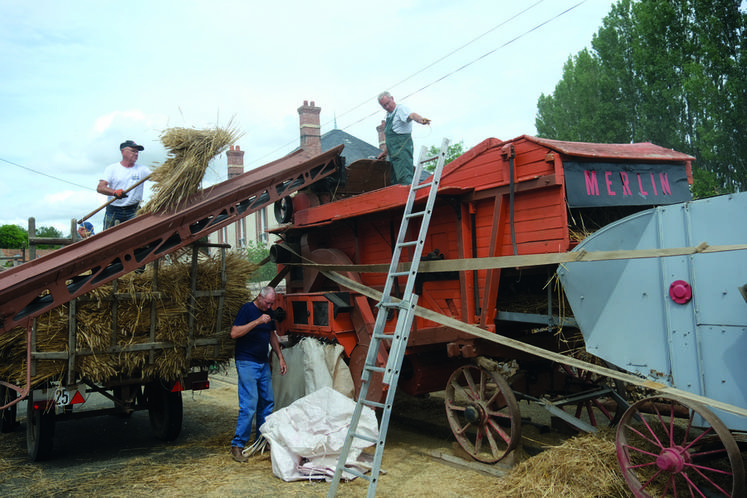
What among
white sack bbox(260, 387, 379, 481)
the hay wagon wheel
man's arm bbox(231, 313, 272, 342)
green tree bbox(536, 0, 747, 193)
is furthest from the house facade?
the hay wagon wheel

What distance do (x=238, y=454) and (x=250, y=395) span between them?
1.99 feet

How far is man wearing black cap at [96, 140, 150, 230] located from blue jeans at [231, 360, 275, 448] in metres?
2.35

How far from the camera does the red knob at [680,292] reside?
374 cm

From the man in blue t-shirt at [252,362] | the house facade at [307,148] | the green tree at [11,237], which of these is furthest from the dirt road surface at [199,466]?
the green tree at [11,237]

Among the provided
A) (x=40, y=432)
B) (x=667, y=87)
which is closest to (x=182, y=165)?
(x=40, y=432)

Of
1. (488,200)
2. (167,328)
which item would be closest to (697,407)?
(488,200)

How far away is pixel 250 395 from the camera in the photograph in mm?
6051

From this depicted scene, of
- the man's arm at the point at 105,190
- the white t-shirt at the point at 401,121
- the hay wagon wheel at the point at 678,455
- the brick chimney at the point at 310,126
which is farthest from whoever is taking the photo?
the brick chimney at the point at 310,126

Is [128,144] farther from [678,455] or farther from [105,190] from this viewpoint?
[678,455]

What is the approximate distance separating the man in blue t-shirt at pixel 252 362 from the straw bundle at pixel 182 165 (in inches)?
55.0

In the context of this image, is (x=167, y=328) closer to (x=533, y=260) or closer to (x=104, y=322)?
(x=104, y=322)

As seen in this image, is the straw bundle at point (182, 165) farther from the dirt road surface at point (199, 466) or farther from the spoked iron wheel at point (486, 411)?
the spoked iron wheel at point (486, 411)

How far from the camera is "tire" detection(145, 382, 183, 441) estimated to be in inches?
267

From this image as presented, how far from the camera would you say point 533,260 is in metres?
4.32
